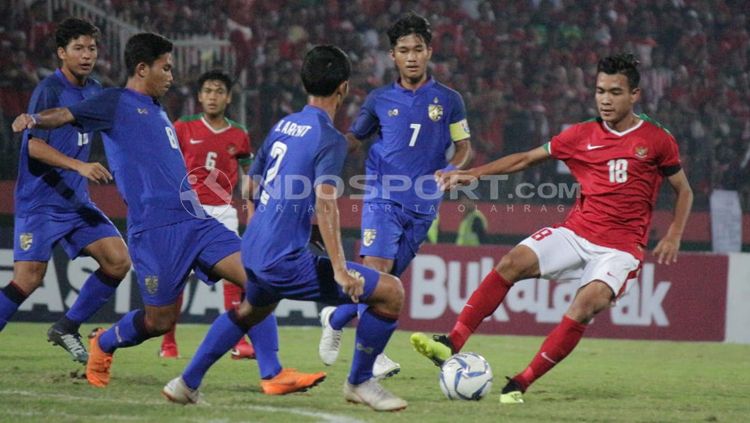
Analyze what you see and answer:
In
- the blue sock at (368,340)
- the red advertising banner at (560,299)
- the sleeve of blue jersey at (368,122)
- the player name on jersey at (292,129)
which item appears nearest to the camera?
the player name on jersey at (292,129)

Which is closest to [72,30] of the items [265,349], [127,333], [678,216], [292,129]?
[127,333]

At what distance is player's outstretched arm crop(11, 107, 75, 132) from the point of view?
6242 mm

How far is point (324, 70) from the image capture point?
18.5ft

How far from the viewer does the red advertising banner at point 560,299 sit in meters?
12.3

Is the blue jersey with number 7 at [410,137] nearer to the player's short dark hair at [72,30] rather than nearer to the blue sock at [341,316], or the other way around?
the blue sock at [341,316]

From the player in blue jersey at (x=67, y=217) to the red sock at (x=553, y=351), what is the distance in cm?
288

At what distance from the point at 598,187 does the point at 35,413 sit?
141 inches

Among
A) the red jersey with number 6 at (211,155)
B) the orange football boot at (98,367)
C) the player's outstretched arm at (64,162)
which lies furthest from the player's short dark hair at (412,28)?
the orange football boot at (98,367)

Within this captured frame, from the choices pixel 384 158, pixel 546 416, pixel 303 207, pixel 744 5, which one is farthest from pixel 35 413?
pixel 744 5

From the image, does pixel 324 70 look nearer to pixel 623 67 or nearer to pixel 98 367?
pixel 623 67

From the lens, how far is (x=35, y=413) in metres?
5.55

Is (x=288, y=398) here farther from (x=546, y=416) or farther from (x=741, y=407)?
(x=741, y=407)

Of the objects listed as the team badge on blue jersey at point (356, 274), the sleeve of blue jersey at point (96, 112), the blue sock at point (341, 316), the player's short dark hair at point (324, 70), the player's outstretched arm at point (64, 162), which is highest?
the player's short dark hair at point (324, 70)

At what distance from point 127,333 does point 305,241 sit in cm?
150
